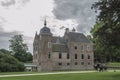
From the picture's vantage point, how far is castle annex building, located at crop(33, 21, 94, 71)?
67375mm

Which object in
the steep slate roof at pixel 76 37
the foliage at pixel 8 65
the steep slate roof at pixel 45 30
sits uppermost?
the steep slate roof at pixel 45 30

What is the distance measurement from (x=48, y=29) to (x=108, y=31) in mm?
37853

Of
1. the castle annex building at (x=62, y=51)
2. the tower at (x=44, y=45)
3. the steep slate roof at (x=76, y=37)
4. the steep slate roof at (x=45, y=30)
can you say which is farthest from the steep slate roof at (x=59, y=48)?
the steep slate roof at (x=45, y=30)

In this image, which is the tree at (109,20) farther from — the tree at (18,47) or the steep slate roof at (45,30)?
the tree at (18,47)

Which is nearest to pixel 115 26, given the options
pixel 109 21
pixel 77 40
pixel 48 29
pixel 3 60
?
pixel 109 21

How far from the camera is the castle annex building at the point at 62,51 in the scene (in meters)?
67.4

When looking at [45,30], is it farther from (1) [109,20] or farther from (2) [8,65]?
(1) [109,20]

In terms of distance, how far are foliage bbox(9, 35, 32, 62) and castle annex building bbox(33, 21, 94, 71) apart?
2341 centimetres

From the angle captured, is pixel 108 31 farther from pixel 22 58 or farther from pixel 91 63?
pixel 22 58

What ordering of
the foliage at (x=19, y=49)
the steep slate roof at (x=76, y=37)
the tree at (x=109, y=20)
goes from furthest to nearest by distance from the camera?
the foliage at (x=19, y=49) → the steep slate roof at (x=76, y=37) → the tree at (x=109, y=20)

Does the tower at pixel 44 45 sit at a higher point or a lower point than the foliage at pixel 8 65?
higher

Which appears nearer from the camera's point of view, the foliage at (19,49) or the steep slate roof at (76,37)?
the steep slate roof at (76,37)

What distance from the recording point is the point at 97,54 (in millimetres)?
94500

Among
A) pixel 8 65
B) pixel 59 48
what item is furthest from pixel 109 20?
pixel 59 48
